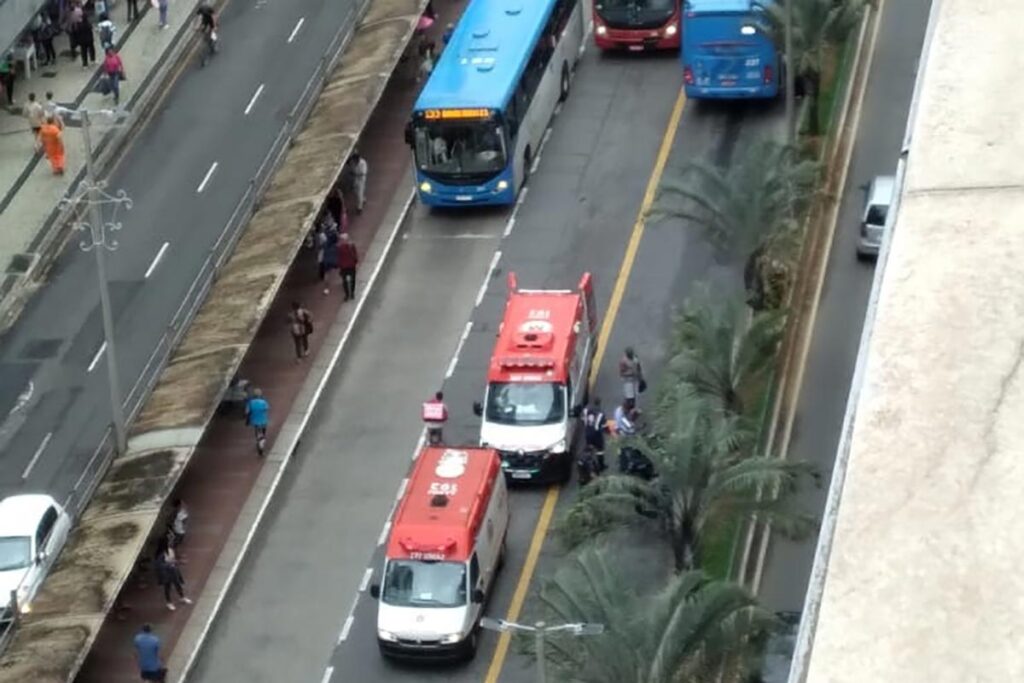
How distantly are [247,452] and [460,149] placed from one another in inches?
378

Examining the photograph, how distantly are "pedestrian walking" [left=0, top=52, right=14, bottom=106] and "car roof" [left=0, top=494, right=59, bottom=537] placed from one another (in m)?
18.3

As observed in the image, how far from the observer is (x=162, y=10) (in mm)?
65812

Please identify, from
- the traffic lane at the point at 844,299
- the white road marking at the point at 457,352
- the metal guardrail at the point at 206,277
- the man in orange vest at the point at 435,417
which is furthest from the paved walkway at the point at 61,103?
the traffic lane at the point at 844,299

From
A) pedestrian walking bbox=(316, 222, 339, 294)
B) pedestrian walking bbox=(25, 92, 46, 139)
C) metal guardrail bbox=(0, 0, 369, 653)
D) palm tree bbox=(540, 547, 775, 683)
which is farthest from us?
pedestrian walking bbox=(25, 92, 46, 139)

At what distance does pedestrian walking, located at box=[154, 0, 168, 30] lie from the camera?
65.7 metres

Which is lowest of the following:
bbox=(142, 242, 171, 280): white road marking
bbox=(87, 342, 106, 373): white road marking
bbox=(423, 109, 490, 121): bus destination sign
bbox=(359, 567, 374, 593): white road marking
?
bbox=(87, 342, 106, 373): white road marking

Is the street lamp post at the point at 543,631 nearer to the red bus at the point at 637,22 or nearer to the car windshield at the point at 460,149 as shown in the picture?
the car windshield at the point at 460,149

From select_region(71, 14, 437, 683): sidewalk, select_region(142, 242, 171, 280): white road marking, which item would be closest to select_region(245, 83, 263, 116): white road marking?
select_region(71, 14, 437, 683): sidewalk

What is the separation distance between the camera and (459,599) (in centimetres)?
4356

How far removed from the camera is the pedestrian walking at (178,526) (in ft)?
156

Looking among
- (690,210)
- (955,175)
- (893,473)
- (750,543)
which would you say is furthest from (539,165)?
(893,473)

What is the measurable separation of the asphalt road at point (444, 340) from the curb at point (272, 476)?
0.21 meters

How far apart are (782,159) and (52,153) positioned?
18766mm

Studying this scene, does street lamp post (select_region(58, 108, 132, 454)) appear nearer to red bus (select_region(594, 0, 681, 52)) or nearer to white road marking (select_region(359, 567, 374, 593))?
white road marking (select_region(359, 567, 374, 593))
